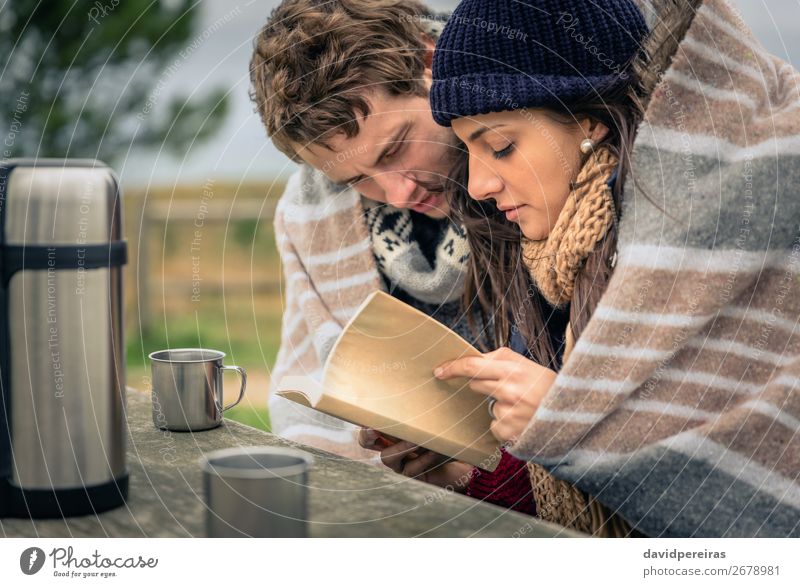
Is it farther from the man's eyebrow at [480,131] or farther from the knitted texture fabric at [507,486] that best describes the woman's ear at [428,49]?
the knitted texture fabric at [507,486]

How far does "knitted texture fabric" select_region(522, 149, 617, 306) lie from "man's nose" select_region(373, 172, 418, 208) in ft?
0.74

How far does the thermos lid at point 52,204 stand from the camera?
60 cm

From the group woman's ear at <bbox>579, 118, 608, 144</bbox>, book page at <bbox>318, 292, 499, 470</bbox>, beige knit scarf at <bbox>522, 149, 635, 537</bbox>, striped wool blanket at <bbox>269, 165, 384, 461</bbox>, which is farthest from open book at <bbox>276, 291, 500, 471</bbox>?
striped wool blanket at <bbox>269, 165, 384, 461</bbox>

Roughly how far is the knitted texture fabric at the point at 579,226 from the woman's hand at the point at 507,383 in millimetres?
104

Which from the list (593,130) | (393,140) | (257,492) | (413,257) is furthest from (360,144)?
(257,492)

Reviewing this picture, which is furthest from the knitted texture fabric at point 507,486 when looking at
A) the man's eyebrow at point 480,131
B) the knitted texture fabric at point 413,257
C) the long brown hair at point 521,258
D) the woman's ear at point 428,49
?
the woman's ear at point 428,49

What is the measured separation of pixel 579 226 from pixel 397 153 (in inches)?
11.4

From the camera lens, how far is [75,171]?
0.61m

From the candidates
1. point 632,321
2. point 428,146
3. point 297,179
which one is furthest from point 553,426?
point 297,179

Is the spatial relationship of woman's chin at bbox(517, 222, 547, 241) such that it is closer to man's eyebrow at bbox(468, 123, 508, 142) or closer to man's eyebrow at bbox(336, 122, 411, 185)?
man's eyebrow at bbox(468, 123, 508, 142)

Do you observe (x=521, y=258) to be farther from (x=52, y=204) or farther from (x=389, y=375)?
(x=52, y=204)

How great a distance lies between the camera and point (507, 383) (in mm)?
758
